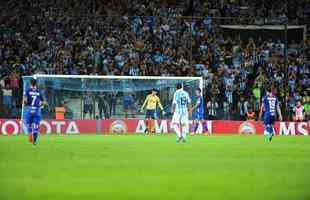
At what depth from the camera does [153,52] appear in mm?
45344

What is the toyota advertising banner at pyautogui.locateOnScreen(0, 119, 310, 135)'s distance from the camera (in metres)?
39.1

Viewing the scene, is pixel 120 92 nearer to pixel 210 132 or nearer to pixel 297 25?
pixel 210 132

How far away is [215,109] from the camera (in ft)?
135

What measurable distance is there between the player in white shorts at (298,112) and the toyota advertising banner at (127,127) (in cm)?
26

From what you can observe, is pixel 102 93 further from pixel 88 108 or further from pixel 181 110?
pixel 181 110

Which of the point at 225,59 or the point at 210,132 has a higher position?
the point at 225,59

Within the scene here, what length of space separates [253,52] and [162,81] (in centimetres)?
608

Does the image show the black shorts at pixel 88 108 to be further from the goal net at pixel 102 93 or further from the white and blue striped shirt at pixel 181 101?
the white and blue striped shirt at pixel 181 101

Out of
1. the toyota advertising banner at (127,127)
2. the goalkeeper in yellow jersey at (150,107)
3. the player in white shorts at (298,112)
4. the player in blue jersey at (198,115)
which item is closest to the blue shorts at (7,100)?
the toyota advertising banner at (127,127)

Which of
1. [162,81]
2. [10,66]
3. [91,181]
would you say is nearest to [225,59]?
[162,81]

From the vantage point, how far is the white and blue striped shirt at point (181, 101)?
30.6m

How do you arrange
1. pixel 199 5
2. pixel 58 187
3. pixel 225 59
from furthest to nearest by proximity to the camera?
pixel 199 5, pixel 225 59, pixel 58 187

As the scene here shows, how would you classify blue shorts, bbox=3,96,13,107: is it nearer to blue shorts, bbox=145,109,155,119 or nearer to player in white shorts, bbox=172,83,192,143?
blue shorts, bbox=145,109,155,119

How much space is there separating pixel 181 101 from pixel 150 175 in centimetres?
1593
